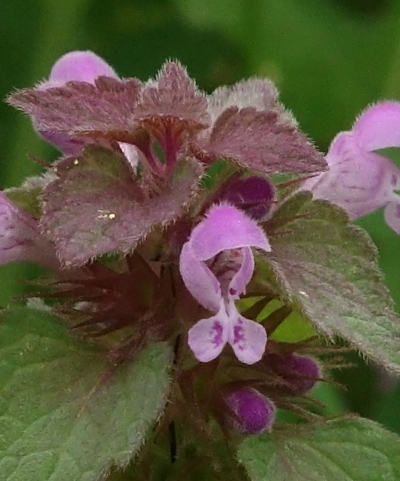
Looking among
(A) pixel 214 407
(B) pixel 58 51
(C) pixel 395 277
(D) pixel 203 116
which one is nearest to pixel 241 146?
(D) pixel 203 116

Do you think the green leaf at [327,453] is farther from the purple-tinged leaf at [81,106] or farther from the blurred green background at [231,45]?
the blurred green background at [231,45]

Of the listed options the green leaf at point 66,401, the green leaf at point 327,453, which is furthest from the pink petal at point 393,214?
the green leaf at point 66,401

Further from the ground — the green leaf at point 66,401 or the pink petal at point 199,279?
the pink petal at point 199,279

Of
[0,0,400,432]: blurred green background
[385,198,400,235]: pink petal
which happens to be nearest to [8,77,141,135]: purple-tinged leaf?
[385,198,400,235]: pink petal

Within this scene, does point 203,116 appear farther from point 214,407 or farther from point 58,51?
point 58,51

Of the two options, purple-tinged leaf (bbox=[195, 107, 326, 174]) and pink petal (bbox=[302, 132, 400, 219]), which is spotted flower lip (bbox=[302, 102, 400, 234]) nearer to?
pink petal (bbox=[302, 132, 400, 219])

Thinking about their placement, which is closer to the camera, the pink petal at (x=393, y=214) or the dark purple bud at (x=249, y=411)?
the dark purple bud at (x=249, y=411)
